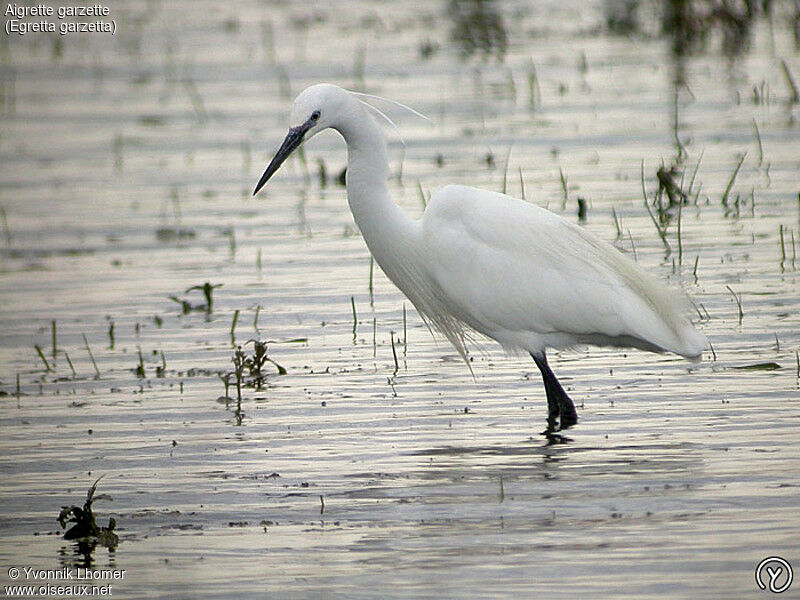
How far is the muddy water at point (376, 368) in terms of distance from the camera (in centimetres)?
530

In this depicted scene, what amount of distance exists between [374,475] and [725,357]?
2.36m

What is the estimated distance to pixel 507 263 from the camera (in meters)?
7.11

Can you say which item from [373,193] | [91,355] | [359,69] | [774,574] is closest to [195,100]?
[359,69]

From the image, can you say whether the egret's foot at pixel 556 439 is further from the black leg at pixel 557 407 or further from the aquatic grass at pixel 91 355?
the aquatic grass at pixel 91 355

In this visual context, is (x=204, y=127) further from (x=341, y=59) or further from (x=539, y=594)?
(x=539, y=594)

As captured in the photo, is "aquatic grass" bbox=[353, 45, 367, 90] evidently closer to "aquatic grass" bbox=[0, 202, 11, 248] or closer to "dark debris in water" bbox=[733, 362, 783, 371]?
"aquatic grass" bbox=[0, 202, 11, 248]

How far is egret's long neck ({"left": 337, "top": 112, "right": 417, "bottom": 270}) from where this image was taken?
23.1ft

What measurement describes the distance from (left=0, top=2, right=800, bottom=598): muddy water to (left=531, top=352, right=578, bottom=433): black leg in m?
0.06

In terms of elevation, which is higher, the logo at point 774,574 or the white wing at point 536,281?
the white wing at point 536,281

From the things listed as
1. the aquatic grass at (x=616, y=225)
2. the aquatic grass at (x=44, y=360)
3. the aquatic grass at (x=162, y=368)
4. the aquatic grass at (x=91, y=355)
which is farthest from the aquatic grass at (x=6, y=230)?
the aquatic grass at (x=616, y=225)

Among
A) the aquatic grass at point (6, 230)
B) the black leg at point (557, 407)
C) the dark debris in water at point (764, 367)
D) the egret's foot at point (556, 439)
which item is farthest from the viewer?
the aquatic grass at point (6, 230)

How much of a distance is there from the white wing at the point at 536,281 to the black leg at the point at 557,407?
0.26 metres

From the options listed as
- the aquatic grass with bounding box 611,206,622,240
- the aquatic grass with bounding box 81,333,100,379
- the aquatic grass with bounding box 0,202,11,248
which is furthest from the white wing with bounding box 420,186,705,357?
the aquatic grass with bounding box 0,202,11,248

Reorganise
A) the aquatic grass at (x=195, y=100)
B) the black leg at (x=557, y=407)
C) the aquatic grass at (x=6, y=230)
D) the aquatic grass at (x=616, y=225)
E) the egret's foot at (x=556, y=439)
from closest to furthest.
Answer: the egret's foot at (x=556, y=439) < the black leg at (x=557, y=407) < the aquatic grass at (x=616, y=225) < the aquatic grass at (x=6, y=230) < the aquatic grass at (x=195, y=100)
